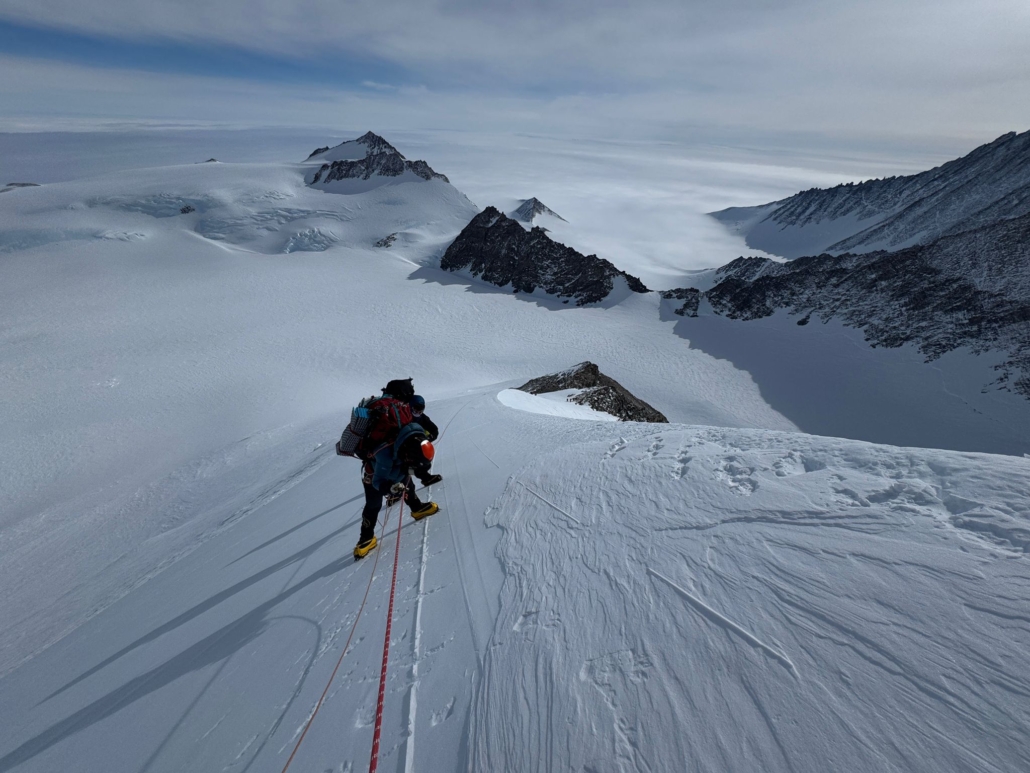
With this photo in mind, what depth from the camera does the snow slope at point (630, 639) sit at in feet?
7.65

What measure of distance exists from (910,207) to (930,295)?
2044 inches

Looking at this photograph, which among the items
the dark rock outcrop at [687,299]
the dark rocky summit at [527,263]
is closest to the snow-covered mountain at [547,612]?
the dark rock outcrop at [687,299]

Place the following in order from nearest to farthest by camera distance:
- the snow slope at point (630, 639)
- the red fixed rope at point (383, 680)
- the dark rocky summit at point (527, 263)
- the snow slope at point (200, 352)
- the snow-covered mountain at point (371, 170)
Result: the snow slope at point (630, 639)
the red fixed rope at point (383, 680)
the snow slope at point (200, 352)
the dark rocky summit at point (527, 263)
the snow-covered mountain at point (371, 170)

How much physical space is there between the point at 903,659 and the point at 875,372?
38.3m

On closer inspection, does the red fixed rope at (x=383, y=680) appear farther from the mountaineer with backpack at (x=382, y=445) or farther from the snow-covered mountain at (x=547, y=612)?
the mountaineer with backpack at (x=382, y=445)

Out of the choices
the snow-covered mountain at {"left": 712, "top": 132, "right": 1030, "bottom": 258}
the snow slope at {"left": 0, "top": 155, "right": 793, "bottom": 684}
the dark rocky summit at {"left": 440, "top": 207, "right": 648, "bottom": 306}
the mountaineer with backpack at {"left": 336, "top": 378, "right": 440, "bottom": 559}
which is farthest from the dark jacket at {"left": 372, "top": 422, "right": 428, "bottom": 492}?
the snow-covered mountain at {"left": 712, "top": 132, "right": 1030, "bottom": 258}

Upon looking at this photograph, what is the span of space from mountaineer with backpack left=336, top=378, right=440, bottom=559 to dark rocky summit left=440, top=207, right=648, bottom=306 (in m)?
45.2

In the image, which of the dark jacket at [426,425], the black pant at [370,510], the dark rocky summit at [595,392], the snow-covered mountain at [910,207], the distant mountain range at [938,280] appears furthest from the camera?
the snow-covered mountain at [910,207]

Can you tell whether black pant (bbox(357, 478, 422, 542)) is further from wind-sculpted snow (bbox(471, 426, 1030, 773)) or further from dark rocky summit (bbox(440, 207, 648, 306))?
dark rocky summit (bbox(440, 207, 648, 306))

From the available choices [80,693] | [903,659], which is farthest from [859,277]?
[80,693]

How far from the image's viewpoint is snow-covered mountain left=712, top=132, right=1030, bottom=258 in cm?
5278

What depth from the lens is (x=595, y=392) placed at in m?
17.4

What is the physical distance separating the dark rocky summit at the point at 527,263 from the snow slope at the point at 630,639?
4588 cm

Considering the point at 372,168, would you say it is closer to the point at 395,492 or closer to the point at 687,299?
the point at 687,299
